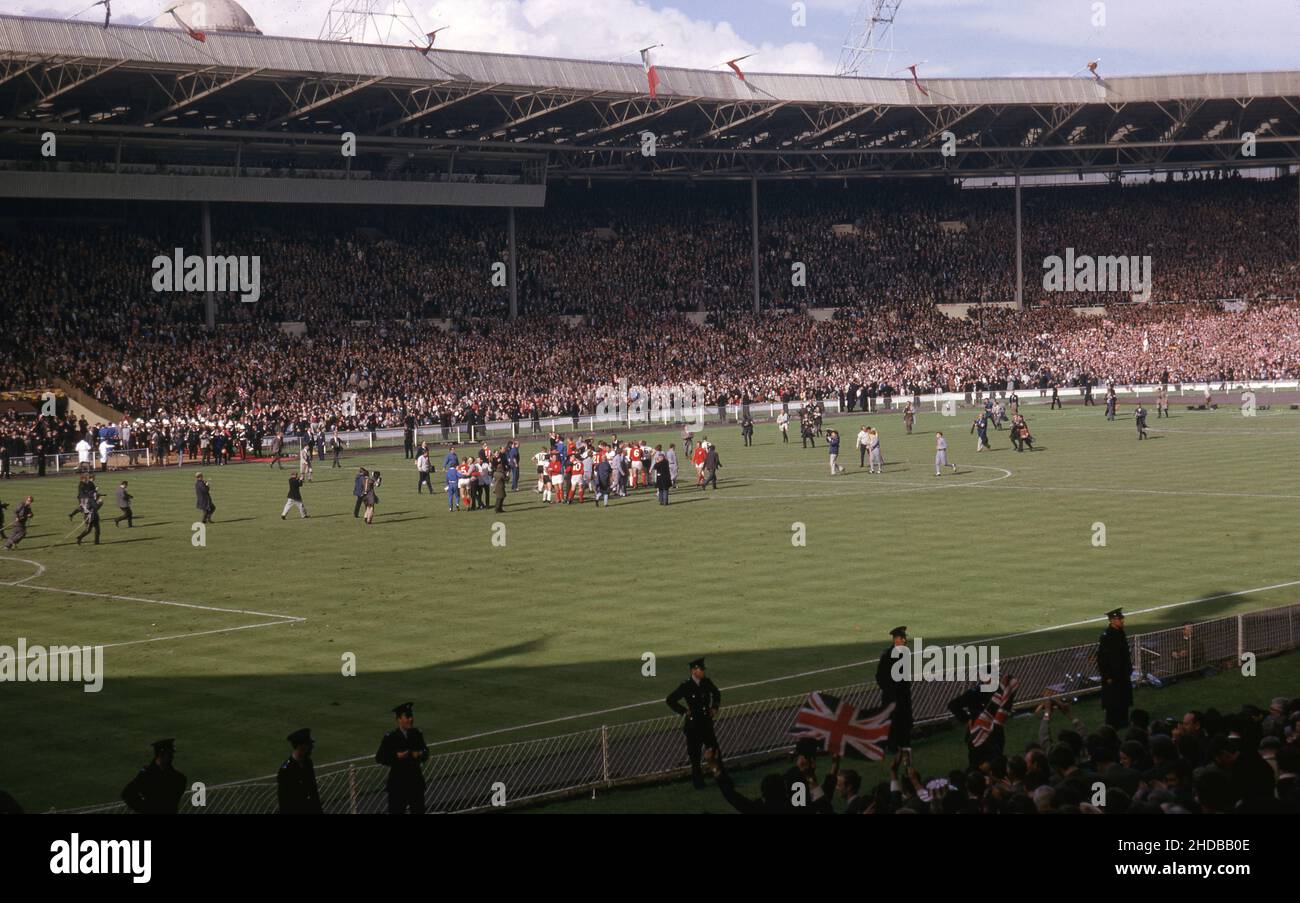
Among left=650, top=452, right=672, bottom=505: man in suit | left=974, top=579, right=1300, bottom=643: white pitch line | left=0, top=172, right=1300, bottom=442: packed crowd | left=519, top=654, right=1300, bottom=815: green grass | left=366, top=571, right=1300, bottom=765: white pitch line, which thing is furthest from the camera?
left=0, top=172, right=1300, bottom=442: packed crowd

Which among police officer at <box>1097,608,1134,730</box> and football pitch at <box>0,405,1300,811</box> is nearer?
police officer at <box>1097,608,1134,730</box>

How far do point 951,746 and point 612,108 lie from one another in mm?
73619

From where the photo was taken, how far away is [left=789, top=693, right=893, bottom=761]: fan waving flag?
49.1ft

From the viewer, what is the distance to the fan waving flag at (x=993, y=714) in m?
14.5

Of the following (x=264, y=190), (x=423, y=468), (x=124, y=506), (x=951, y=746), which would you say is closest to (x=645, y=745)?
(x=951, y=746)

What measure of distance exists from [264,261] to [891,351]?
128ft

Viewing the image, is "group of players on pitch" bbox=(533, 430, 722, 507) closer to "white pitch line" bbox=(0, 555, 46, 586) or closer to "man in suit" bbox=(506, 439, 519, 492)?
"man in suit" bbox=(506, 439, 519, 492)

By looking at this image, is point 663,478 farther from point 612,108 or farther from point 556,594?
point 612,108

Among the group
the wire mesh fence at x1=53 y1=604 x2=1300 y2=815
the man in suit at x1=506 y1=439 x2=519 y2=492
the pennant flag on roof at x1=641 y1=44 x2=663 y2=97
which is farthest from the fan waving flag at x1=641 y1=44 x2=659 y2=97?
the wire mesh fence at x1=53 y1=604 x2=1300 y2=815

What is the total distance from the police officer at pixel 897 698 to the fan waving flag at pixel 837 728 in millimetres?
1121

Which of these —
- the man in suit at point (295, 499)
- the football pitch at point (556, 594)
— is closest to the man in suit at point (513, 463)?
the football pitch at point (556, 594)

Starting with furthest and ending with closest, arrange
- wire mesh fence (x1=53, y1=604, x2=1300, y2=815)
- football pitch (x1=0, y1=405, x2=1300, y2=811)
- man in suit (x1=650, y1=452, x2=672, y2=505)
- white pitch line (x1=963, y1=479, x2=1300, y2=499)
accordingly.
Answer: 1. man in suit (x1=650, y1=452, x2=672, y2=505)
2. white pitch line (x1=963, y1=479, x2=1300, y2=499)
3. football pitch (x1=0, y1=405, x2=1300, y2=811)
4. wire mesh fence (x1=53, y1=604, x2=1300, y2=815)

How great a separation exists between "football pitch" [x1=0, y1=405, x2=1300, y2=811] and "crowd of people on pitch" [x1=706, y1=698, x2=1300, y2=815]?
279 inches
